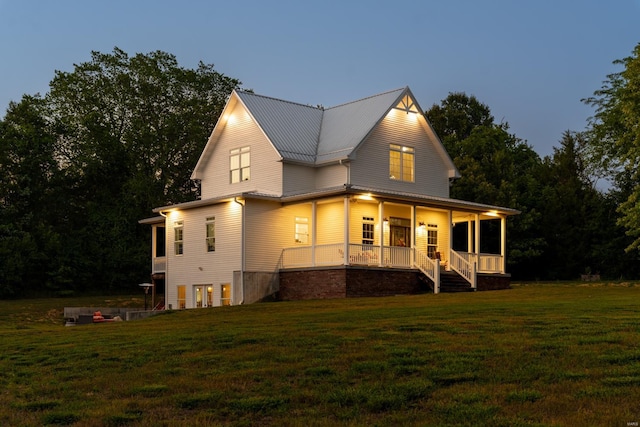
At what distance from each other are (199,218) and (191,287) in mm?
3029

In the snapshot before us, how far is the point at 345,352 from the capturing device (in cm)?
1262

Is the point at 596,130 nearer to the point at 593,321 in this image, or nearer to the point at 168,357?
the point at 593,321

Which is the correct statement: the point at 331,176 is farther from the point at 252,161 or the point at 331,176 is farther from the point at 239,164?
the point at 239,164

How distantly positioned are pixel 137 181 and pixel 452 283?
23420 millimetres

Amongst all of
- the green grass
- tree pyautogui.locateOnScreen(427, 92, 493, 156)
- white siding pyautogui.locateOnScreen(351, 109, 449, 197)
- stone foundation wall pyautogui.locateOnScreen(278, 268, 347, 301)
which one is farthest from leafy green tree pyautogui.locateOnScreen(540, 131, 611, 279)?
the green grass

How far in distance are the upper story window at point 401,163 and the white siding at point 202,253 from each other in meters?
7.09

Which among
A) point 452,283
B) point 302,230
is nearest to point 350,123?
point 302,230

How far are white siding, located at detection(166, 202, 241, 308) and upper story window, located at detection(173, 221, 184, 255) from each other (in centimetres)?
14

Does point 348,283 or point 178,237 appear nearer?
point 348,283

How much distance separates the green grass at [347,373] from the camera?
30.5ft

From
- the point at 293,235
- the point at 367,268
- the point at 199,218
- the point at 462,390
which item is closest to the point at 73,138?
the point at 199,218

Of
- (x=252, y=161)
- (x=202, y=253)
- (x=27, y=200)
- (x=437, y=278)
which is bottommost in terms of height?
(x=437, y=278)

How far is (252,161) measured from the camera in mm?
36781

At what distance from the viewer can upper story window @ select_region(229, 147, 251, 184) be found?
3712 cm
